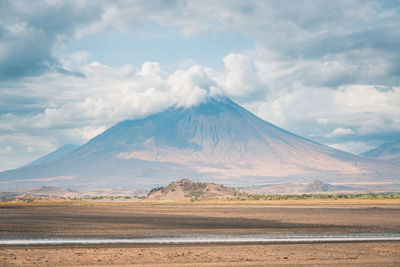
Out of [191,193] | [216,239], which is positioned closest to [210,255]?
[216,239]

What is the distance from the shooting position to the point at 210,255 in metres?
23.4

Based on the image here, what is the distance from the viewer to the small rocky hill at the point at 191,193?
420 feet

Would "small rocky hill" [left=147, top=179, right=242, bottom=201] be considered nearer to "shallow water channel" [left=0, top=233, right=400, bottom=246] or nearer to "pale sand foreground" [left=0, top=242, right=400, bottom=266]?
"shallow water channel" [left=0, top=233, right=400, bottom=246]

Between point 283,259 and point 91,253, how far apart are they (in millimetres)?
9142

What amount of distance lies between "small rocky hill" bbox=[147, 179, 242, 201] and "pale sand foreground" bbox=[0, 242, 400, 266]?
98422 mm

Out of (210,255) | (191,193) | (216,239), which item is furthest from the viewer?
(191,193)

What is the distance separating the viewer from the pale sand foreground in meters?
21.1

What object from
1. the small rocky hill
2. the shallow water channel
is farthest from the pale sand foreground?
the small rocky hill

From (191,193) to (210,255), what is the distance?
108470 millimetres

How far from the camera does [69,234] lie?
33656 mm

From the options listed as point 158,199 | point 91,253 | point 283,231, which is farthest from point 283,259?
point 158,199

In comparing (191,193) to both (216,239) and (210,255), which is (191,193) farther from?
(210,255)

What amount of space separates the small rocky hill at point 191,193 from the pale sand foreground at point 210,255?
98422mm

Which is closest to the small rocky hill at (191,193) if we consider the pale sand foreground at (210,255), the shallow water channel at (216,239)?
the shallow water channel at (216,239)
